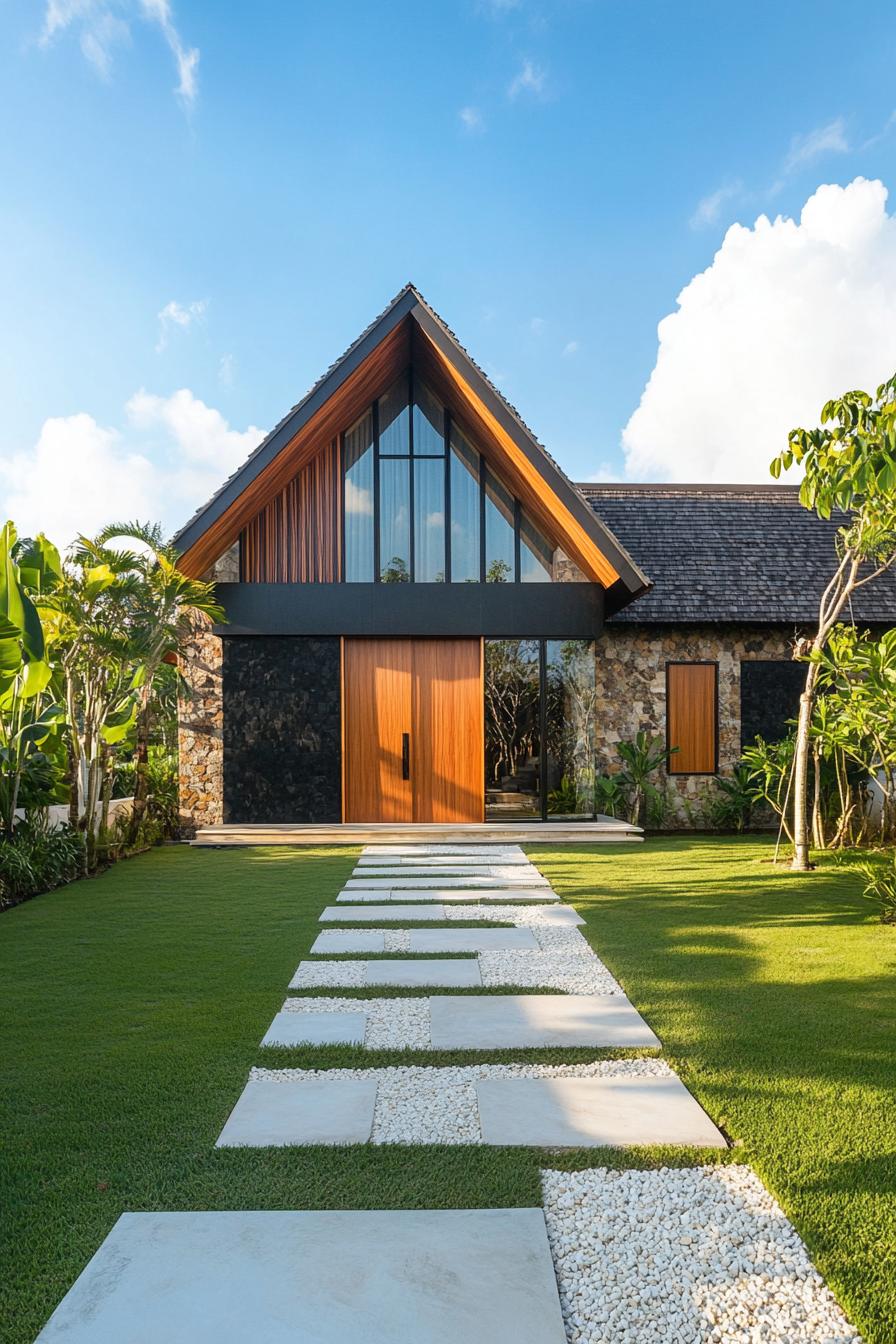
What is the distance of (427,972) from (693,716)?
9167 mm

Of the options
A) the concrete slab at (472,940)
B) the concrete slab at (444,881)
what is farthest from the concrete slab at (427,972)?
the concrete slab at (444,881)

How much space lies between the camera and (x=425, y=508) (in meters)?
12.3

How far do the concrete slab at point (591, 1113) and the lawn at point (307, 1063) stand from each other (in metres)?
0.09

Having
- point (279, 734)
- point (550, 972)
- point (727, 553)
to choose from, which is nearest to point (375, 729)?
point (279, 734)

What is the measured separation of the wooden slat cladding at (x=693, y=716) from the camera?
13094 millimetres

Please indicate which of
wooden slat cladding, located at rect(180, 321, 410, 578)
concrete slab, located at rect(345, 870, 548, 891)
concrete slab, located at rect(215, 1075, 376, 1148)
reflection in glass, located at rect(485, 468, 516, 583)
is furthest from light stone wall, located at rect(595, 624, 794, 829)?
concrete slab, located at rect(215, 1075, 376, 1148)

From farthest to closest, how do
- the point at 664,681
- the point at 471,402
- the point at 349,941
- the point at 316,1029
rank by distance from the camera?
the point at 664,681, the point at 471,402, the point at 349,941, the point at 316,1029

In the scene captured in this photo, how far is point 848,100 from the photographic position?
46.7 feet

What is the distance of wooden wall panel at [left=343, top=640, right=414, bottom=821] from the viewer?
12.1 metres

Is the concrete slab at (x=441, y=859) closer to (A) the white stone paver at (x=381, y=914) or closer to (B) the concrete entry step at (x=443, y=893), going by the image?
(B) the concrete entry step at (x=443, y=893)

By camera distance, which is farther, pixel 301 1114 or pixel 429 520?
pixel 429 520

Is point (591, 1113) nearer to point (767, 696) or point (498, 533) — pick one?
point (498, 533)

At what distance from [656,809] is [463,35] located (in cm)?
1180

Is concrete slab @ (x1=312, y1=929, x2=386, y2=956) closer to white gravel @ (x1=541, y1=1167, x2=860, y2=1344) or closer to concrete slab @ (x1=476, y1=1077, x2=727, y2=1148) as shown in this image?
concrete slab @ (x1=476, y1=1077, x2=727, y2=1148)
